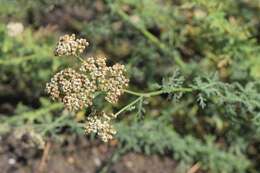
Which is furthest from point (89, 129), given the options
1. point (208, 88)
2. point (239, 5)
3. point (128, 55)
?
point (239, 5)

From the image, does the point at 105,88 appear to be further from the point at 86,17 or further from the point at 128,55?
the point at 86,17

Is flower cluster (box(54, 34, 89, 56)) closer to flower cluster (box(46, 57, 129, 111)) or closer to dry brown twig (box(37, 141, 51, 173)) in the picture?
flower cluster (box(46, 57, 129, 111))

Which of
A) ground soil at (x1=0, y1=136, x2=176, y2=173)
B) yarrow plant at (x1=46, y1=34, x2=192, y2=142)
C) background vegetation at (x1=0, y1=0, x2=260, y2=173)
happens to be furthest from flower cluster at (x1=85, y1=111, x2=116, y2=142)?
ground soil at (x1=0, y1=136, x2=176, y2=173)

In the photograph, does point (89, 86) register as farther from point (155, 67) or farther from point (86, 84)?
point (155, 67)

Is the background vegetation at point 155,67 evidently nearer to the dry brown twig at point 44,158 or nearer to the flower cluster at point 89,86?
the dry brown twig at point 44,158

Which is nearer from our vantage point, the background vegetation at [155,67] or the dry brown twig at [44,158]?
the background vegetation at [155,67]

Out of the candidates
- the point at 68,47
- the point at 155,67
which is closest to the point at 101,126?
the point at 68,47

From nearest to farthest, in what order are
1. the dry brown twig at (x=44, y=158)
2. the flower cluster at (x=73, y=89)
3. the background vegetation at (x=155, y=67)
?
1. the flower cluster at (x=73, y=89)
2. the background vegetation at (x=155, y=67)
3. the dry brown twig at (x=44, y=158)

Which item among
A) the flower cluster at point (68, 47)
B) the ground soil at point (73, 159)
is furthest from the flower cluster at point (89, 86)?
the ground soil at point (73, 159)
